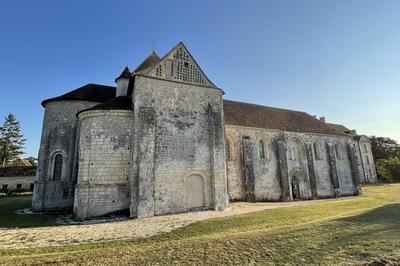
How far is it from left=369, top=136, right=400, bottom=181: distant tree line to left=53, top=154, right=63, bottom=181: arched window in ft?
183

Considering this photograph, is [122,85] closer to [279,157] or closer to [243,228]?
[243,228]

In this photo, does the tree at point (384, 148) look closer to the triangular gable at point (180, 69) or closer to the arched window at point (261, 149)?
the arched window at point (261, 149)

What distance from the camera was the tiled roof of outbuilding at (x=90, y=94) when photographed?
64.0ft

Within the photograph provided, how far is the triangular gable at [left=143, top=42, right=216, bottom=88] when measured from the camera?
54.5ft

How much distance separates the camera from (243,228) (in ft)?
33.2

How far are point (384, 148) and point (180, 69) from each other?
5927 cm

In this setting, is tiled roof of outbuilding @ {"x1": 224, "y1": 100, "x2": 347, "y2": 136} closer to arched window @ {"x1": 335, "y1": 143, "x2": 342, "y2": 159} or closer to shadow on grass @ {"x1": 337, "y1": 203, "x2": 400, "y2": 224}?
arched window @ {"x1": 335, "y1": 143, "x2": 342, "y2": 159}

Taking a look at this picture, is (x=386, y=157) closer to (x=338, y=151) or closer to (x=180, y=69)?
(x=338, y=151)

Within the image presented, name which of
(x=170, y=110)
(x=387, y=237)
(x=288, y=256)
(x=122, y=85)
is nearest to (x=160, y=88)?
(x=170, y=110)

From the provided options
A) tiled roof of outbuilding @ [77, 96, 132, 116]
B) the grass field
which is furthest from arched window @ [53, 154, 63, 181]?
the grass field

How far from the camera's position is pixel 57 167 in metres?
18.6

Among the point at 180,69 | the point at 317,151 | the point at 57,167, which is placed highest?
the point at 180,69

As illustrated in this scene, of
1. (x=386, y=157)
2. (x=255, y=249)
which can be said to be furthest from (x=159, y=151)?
(x=386, y=157)

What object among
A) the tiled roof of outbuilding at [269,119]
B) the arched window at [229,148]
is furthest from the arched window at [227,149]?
the tiled roof of outbuilding at [269,119]
